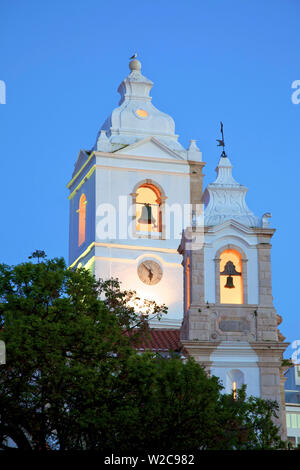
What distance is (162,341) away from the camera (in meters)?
44.6

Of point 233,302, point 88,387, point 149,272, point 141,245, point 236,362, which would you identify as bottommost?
point 88,387

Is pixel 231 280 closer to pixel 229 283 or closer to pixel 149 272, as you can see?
pixel 229 283

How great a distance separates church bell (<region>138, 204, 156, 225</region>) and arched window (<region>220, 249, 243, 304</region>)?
37.3 feet

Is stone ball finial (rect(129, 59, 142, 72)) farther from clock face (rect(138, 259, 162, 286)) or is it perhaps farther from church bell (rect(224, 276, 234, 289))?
church bell (rect(224, 276, 234, 289))

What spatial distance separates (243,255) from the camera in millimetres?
42156

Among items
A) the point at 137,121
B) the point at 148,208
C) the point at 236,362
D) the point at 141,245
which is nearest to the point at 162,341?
the point at 236,362

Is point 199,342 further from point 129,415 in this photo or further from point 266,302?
point 129,415

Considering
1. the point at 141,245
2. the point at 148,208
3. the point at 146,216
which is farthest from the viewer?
the point at 148,208

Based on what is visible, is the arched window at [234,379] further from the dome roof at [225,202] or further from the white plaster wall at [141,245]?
the white plaster wall at [141,245]

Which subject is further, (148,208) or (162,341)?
(148,208)

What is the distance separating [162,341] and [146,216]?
10335 millimetres

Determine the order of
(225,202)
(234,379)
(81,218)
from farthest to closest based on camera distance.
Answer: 1. (81,218)
2. (225,202)
3. (234,379)

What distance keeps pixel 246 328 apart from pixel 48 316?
12055mm

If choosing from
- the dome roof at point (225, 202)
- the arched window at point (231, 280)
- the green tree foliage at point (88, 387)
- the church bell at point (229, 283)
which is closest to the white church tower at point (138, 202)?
the dome roof at point (225, 202)
